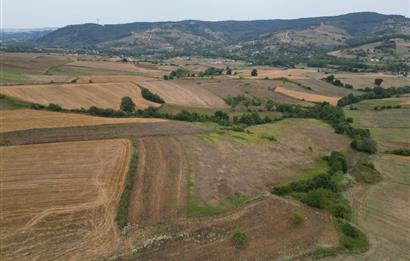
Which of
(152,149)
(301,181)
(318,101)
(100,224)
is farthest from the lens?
(318,101)

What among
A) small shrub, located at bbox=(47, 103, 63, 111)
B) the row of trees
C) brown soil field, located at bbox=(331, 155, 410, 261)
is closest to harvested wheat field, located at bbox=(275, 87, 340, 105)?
the row of trees

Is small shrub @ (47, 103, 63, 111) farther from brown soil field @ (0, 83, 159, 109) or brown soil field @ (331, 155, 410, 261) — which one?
brown soil field @ (331, 155, 410, 261)

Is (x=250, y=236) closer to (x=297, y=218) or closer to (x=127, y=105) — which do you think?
(x=297, y=218)

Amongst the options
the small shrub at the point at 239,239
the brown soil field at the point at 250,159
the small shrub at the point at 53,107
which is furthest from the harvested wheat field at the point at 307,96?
the small shrub at the point at 239,239

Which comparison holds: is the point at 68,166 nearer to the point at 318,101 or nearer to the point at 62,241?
the point at 62,241

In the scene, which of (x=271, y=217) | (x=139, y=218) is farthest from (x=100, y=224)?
(x=271, y=217)

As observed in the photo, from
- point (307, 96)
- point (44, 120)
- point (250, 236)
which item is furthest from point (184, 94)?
point (250, 236)
